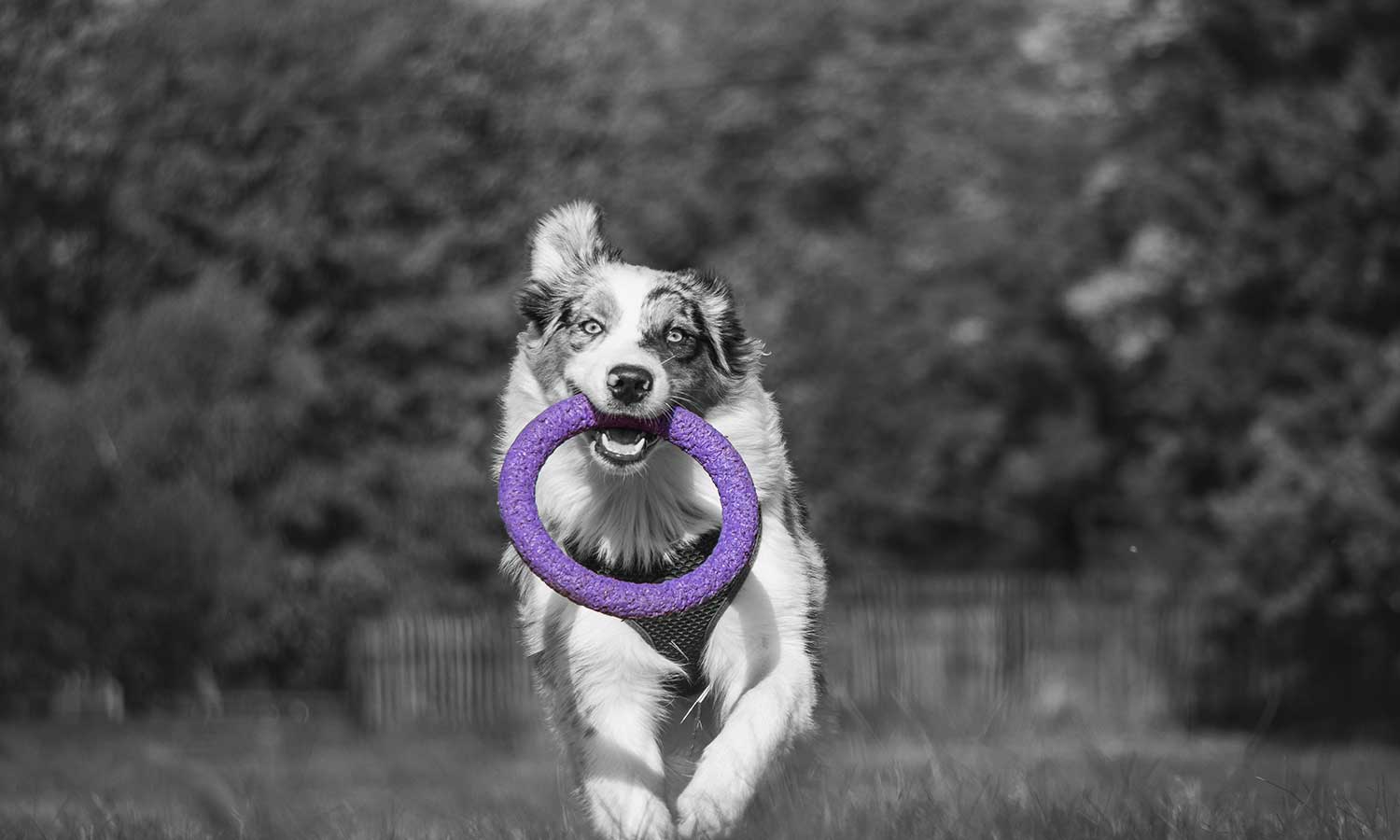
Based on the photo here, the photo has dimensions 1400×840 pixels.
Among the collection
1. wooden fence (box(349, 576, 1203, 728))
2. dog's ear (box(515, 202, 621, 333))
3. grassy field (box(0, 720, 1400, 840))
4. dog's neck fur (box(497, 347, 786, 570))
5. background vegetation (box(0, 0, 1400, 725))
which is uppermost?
dog's ear (box(515, 202, 621, 333))

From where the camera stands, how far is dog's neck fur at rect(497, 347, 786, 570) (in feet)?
20.3

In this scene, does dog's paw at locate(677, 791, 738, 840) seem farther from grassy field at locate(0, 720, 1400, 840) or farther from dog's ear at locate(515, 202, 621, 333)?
dog's ear at locate(515, 202, 621, 333)

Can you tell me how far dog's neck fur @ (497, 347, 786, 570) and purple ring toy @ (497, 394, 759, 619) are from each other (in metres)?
0.33

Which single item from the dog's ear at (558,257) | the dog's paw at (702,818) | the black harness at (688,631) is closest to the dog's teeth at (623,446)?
the black harness at (688,631)

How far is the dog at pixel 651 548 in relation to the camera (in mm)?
5523

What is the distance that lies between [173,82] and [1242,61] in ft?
51.8

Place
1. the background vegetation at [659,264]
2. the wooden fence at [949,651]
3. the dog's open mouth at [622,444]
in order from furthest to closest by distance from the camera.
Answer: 1. the wooden fence at [949,651]
2. the background vegetation at [659,264]
3. the dog's open mouth at [622,444]

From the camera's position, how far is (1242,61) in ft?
68.5

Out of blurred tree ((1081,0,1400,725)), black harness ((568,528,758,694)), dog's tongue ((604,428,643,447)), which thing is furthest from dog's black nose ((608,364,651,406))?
blurred tree ((1081,0,1400,725))

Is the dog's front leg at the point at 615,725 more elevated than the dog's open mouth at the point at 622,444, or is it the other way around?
the dog's open mouth at the point at 622,444

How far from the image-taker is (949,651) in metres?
24.5

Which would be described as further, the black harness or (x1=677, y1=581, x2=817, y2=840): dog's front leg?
the black harness

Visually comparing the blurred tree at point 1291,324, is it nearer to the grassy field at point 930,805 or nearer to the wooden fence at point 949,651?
the wooden fence at point 949,651

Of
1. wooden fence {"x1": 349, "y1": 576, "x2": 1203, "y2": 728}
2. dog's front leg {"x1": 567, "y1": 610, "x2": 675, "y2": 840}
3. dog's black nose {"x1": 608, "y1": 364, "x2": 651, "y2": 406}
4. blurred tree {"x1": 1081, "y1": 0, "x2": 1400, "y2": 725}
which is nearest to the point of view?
dog's front leg {"x1": 567, "y1": 610, "x2": 675, "y2": 840}
